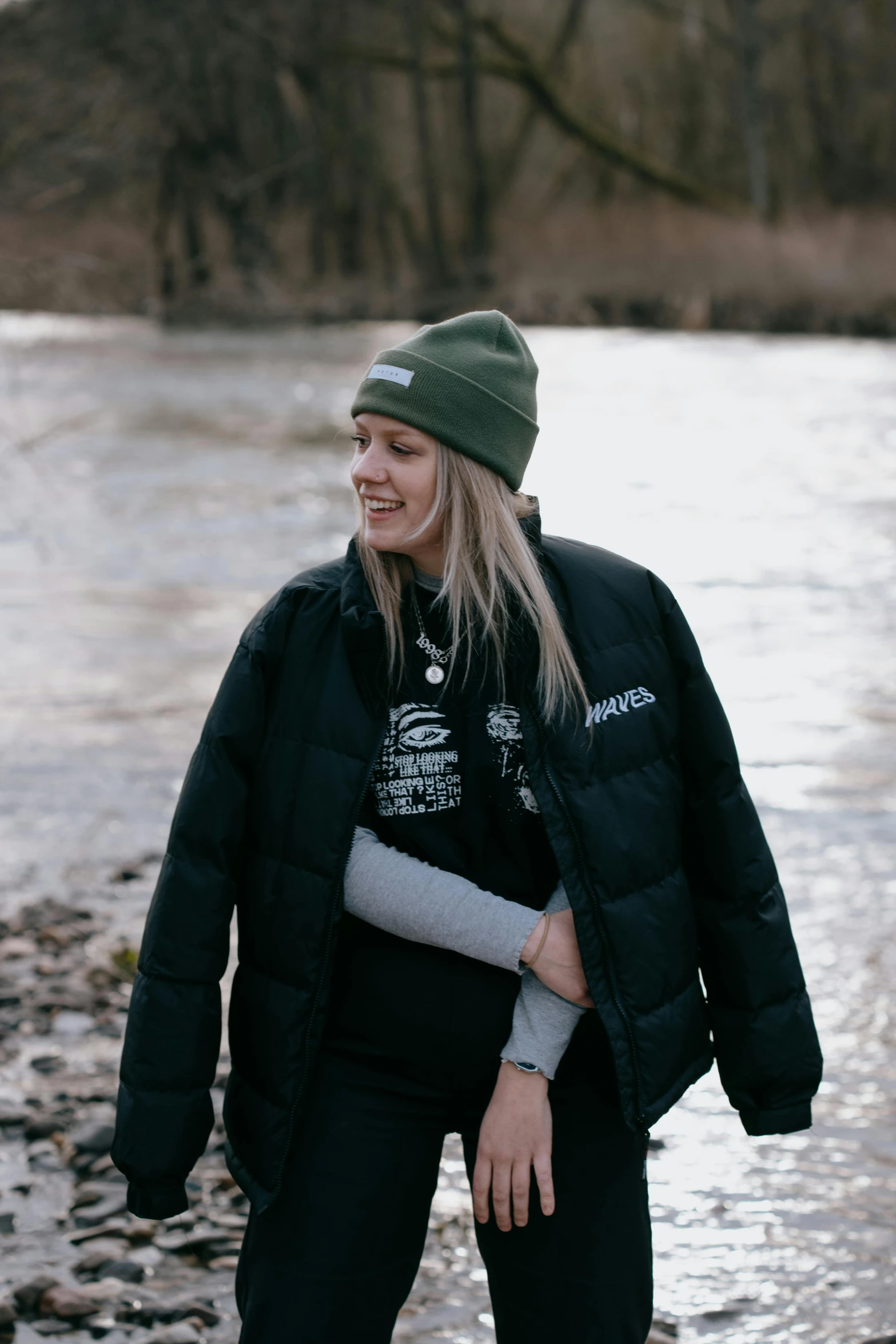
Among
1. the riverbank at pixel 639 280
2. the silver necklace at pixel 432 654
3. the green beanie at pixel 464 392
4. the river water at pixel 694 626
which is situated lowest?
the river water at pixel 694 626

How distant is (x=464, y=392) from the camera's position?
2.23 metres

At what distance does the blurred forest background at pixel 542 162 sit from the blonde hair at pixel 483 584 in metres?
22.7

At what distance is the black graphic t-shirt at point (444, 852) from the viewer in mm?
2154

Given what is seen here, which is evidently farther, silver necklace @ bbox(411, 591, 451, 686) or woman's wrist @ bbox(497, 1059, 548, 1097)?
silver necklace @ bbox(411, 591, 451, 686)

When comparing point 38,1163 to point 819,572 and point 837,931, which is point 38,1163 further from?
point 819,572

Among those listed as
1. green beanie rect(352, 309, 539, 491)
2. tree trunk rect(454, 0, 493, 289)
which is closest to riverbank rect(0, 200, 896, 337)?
tree trunk rect(454, 0, 493, 289)

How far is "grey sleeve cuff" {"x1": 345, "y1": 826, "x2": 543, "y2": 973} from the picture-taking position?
2107 mm

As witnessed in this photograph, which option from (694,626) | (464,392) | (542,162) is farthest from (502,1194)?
(542,162)

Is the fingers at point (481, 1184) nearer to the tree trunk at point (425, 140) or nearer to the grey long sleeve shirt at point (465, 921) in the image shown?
the grey long sleeve shirt at point (465, 921)

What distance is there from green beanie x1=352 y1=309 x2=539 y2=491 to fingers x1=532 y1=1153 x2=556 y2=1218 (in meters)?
0.92

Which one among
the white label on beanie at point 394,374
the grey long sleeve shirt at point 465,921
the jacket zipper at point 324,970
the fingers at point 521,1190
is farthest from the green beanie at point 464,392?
the fingers at point 521,1190

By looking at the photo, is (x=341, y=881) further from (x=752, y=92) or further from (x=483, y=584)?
(x=752, y=92)

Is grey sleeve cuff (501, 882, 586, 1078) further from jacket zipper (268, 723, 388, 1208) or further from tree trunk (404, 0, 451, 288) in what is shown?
tree trunk (404, 0, 451, 288)

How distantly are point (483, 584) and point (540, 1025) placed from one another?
23.4 inches
